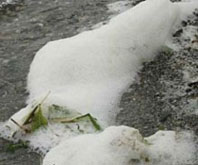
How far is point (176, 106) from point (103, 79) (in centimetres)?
54

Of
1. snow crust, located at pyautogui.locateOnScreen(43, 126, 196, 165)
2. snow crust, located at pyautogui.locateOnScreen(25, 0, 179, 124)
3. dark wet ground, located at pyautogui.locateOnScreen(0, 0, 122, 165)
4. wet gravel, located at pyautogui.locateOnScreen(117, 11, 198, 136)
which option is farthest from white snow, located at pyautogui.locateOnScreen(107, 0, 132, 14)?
snow crust, located at pyautogui.locateOnScreen(43, 126, 196, 165)

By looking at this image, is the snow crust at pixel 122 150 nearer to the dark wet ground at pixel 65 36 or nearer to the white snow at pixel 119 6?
the dark wet ground at pixel 65 36

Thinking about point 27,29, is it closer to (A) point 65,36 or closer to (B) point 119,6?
(A) point 65,36

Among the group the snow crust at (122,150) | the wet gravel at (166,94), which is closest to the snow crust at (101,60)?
the wet gravel at (166,94)

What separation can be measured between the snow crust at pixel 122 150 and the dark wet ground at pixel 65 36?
15 centimetres

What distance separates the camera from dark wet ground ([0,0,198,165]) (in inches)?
114

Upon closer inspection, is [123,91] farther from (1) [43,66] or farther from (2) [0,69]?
(2) [0,69]

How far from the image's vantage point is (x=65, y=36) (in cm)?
384

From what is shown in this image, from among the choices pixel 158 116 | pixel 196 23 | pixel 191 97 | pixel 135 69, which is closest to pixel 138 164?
pixel 158 116

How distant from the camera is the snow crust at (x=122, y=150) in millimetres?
2508

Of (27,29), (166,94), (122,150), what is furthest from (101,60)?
(122,150)

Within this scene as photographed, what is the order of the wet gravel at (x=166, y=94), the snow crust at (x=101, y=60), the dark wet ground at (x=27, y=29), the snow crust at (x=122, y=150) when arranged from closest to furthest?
the snow crust at (x=122, y=150), the wet gravel at (x=166, y=94), the snow crust at (x=101, y=60), the dark wet ground at (x=27, y=29)

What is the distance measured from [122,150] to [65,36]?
155cm

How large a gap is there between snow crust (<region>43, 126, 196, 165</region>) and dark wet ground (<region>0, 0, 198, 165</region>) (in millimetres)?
155
